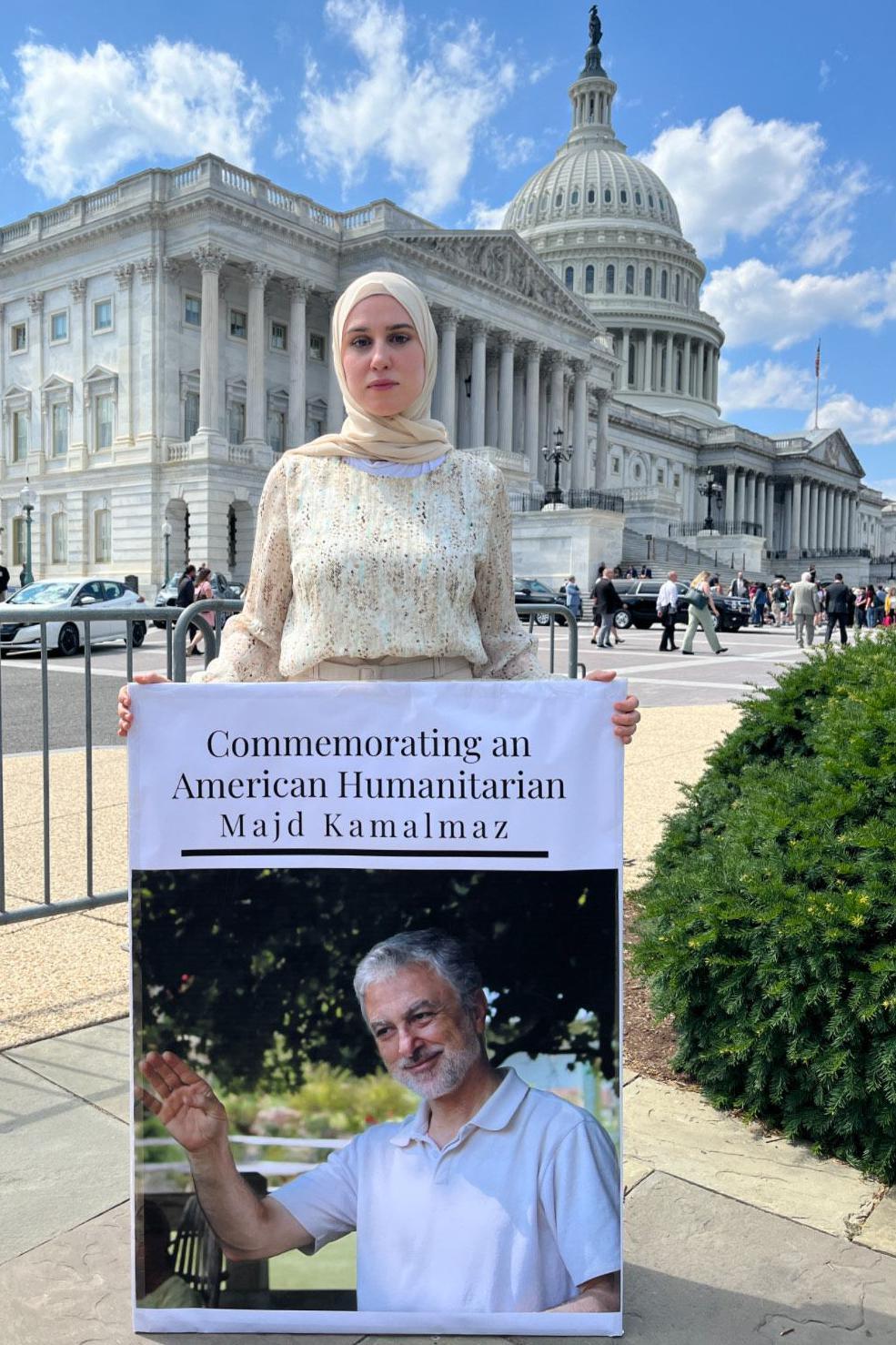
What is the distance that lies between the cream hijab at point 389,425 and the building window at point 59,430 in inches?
2193

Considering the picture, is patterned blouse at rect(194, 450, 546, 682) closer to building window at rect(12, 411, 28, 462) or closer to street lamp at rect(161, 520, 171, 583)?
street lamp at rect(161, 520, 171, 583)

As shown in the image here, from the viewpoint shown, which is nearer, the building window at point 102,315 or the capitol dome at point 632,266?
the building window at point 102,315

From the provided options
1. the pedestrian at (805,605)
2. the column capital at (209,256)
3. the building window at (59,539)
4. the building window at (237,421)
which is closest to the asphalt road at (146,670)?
the pedestrian at (805,605)

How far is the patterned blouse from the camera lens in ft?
7.95

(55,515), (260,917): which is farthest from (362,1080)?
(55,515)

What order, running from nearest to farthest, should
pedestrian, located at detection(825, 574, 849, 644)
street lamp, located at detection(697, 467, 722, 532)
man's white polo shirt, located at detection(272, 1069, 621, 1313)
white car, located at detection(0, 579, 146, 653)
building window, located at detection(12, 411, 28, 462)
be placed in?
man's white polo shirt, located at detection(272, 1069, 621, 1313) < white car, located at detection(0, 579, 146, 653) < pedestrian, located at detection(825, 574, 849, 644) < building window, located at detection(12, 411, 28, 462) < street lamp, located at detection(697, 467, 722, 532)

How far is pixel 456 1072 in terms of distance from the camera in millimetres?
2277

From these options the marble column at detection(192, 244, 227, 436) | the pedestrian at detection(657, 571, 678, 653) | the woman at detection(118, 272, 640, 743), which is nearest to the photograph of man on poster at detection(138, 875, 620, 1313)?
the woman at detection(118, 272, 640, 743)

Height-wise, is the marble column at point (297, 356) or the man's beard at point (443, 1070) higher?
the marble column at point (297, 356)

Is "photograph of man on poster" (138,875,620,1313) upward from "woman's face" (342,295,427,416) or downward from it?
downward

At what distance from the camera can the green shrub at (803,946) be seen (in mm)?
2980

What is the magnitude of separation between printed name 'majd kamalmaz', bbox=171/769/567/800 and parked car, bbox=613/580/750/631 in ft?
113

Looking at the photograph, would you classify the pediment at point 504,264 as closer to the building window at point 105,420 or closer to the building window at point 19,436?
the building window at point 105,420

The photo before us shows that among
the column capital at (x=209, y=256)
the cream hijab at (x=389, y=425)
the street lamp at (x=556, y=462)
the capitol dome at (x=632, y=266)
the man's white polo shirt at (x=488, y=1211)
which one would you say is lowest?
the man's white polo shirt at (x=488, y=1211)
